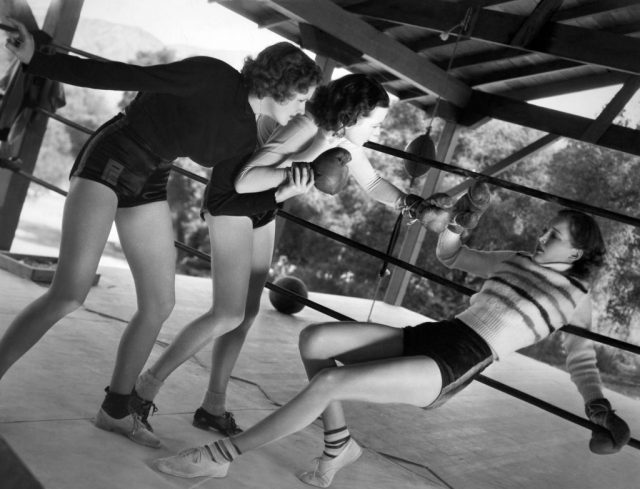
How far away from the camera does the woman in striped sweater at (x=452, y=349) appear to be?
1.44 meters

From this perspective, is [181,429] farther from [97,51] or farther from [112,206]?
[97,51]

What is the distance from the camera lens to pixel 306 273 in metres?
17.8

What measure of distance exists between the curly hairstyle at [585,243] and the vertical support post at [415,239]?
5954 millimetres

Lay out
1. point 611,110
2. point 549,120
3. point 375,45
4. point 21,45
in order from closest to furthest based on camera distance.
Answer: point 21,45 → point 375,45 → point 611,110 → point 549,120

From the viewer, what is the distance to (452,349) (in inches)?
59.6

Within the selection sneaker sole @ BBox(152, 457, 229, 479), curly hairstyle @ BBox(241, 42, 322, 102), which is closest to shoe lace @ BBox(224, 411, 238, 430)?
sneaker sole @ BBox(152, 457, 229, 479)

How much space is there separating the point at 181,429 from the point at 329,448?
415 mm

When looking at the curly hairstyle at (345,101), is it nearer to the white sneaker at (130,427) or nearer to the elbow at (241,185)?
the elbow at (241,185)

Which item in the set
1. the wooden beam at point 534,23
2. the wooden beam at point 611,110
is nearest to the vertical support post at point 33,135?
the wooden beam at point 534,23

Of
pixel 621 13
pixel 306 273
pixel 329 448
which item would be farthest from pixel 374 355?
pixel 306 273

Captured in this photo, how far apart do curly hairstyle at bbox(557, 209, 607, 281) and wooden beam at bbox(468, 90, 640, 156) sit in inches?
208

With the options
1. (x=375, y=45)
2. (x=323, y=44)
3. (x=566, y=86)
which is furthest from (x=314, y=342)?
(x=566, y=86)

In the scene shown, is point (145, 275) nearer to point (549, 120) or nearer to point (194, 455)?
point (194, 455)

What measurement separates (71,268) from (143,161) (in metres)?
0.28
